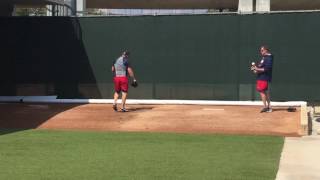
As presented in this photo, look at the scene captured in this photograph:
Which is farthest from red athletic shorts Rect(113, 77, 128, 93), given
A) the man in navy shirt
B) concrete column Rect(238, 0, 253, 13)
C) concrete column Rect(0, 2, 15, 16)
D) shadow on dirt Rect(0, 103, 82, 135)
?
concrete column Rect(238, 0, 253, 13)

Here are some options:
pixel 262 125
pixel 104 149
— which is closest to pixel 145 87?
pixel 262 125

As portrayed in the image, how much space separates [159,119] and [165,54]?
4070 mm

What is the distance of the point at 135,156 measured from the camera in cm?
955

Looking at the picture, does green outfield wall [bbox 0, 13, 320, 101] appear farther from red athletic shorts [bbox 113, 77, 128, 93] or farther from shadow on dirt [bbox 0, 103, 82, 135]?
red athletic shorts [bbox 113, 77, 128, 93]

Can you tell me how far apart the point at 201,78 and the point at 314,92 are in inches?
126

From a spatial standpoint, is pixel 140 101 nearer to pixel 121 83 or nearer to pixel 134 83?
pixel 134 83

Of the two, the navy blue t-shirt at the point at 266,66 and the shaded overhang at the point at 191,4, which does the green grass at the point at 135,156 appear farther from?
the shaded overhang at the point at 191,4

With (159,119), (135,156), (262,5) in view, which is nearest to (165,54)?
(159,119)

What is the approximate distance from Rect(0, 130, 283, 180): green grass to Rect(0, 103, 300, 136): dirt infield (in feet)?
3.21

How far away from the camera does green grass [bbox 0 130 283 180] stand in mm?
8133

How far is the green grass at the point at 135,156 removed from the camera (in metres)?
8.13

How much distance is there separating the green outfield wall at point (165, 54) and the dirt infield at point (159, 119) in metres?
1.27

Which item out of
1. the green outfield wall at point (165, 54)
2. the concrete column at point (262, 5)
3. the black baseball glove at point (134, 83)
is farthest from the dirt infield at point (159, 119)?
the concrete column at point (262, 5)

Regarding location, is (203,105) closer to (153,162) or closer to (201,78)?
(201,78)
